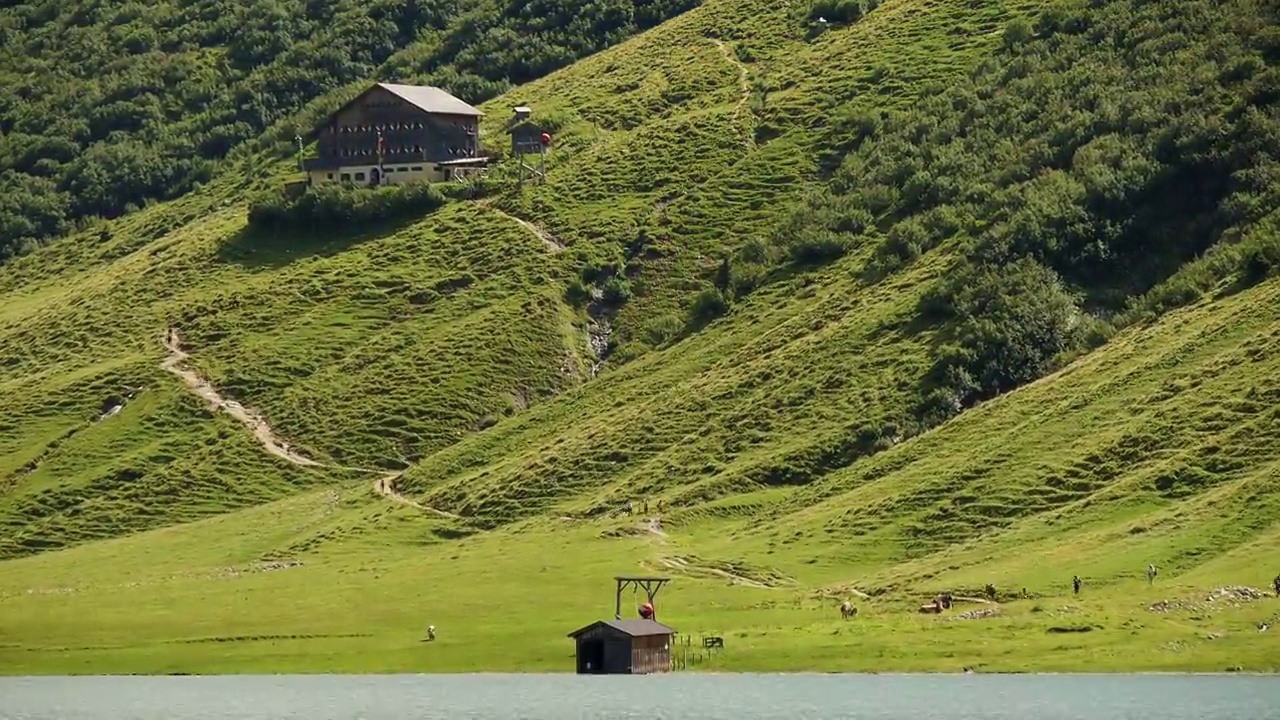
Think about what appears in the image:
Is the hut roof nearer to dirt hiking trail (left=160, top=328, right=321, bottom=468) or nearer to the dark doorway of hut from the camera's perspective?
the dark doorway of hut

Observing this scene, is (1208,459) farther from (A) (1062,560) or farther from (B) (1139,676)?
(B) (1139,676)

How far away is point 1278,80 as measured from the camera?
197625mm

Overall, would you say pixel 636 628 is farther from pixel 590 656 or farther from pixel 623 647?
pixel 590 656

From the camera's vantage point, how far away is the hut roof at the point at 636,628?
109 metres

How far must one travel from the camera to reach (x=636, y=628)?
362 feet

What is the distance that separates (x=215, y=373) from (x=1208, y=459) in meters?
93.1

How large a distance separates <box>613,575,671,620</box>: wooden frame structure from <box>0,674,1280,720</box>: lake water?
22.5ft

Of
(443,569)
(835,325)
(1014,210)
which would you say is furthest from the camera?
(1014,210)

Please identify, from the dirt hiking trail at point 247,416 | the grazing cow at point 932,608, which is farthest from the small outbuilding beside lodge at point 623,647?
the dirt hiking trail at point 247,416

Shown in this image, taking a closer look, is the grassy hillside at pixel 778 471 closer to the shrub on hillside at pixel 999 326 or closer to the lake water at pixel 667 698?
the shrub on hillside at pixel 999 326

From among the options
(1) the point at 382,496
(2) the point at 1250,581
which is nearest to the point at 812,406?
(1) the point at 382,496

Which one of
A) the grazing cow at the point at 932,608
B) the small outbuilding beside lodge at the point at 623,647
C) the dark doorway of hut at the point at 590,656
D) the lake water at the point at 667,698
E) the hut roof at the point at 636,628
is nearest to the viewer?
the lake water at the point at 667,698

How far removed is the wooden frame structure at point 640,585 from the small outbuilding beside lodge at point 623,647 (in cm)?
328

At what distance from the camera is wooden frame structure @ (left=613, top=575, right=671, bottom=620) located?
4616 inches
